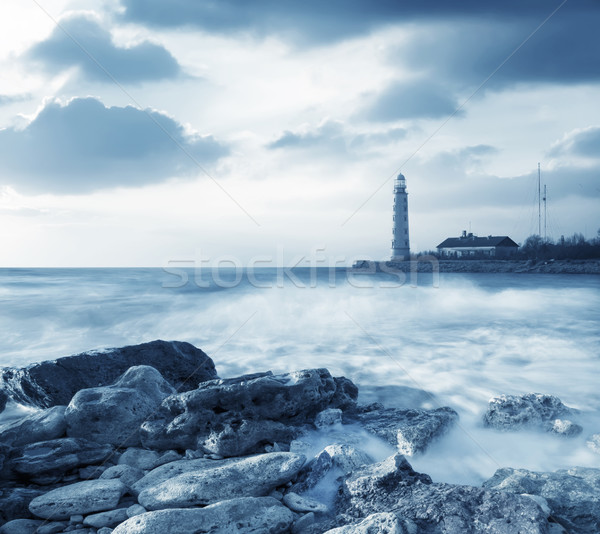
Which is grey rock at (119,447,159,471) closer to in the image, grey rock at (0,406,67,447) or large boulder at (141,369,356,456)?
large boulder at (141,369,356,456)

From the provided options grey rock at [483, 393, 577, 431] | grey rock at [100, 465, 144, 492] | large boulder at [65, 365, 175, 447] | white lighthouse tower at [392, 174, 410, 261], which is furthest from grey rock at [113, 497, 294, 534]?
white lighthouse tower at [392, 174, 410, 261]

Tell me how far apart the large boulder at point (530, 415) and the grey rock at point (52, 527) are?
13.0 feet

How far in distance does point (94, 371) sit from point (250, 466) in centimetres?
301

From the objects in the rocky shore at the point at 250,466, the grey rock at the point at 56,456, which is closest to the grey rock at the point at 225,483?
the rocky shore at the point at 250,466

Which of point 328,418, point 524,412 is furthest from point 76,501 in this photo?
point 524,412

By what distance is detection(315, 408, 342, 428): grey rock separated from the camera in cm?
449

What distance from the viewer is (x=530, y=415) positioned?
489 cm

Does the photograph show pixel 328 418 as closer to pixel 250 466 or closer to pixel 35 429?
pixel 250 466

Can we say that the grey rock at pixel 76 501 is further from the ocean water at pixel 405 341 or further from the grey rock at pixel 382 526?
the ocean water at pixel 405 341

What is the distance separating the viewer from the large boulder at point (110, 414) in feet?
13.5

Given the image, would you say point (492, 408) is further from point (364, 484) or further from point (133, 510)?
point (133, 510)

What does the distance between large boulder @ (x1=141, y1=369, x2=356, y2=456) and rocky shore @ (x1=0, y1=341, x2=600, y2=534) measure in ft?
0.04

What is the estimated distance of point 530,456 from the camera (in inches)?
175

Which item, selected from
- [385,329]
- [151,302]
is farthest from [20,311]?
[385,329]
